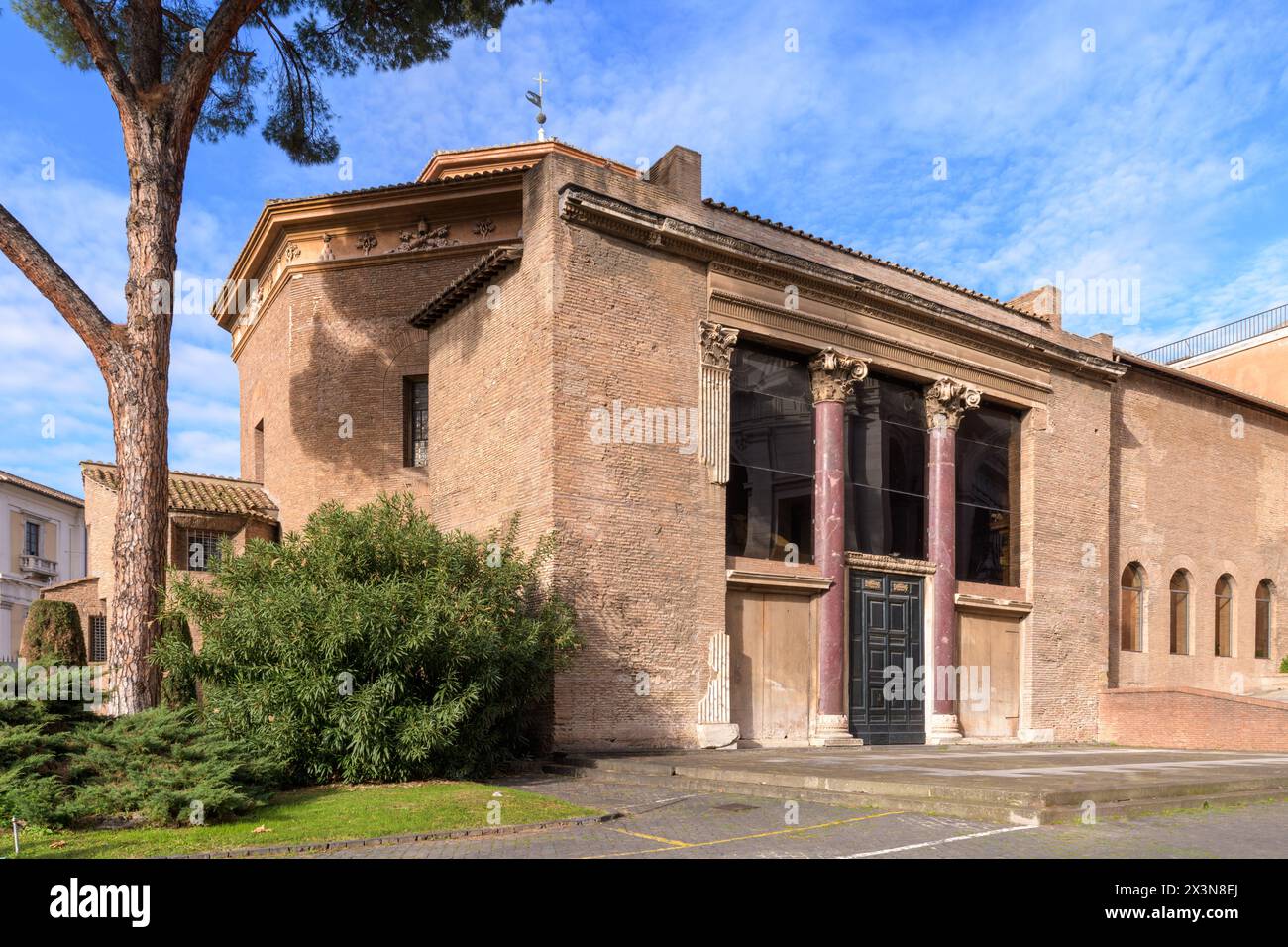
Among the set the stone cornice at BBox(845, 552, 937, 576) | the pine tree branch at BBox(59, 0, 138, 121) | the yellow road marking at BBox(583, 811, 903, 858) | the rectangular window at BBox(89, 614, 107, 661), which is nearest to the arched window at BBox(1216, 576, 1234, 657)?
the stone cornice at BBox(845, 552, 937, 576)

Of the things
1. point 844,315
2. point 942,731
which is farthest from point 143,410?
point 942,731

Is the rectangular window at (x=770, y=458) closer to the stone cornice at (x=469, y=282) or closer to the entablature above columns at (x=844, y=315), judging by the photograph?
the entablature above columns at (x=844, y=315)

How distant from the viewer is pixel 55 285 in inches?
535

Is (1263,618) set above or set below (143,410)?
below

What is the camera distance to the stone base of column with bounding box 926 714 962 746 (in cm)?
1769

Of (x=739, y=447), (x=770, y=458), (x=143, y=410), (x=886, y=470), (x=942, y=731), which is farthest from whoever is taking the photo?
(x=886, y=470)

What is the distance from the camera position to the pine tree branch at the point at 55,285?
13.4m

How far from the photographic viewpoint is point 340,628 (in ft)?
35.5

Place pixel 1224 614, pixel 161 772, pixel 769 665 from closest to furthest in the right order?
pixel 161 772 < pixel 769 665 < pixel 1224 614

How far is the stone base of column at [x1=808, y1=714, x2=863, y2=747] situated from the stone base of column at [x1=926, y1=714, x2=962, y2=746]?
2.26m

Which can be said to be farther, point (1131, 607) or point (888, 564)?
point (1131, 607)

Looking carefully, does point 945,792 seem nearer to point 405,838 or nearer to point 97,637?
point 405,838

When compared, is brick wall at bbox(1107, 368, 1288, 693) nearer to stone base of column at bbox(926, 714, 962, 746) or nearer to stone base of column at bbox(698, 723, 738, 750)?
stone base of column at bbox(926, 714, 962, 746)

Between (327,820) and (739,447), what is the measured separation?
30.2 feet
